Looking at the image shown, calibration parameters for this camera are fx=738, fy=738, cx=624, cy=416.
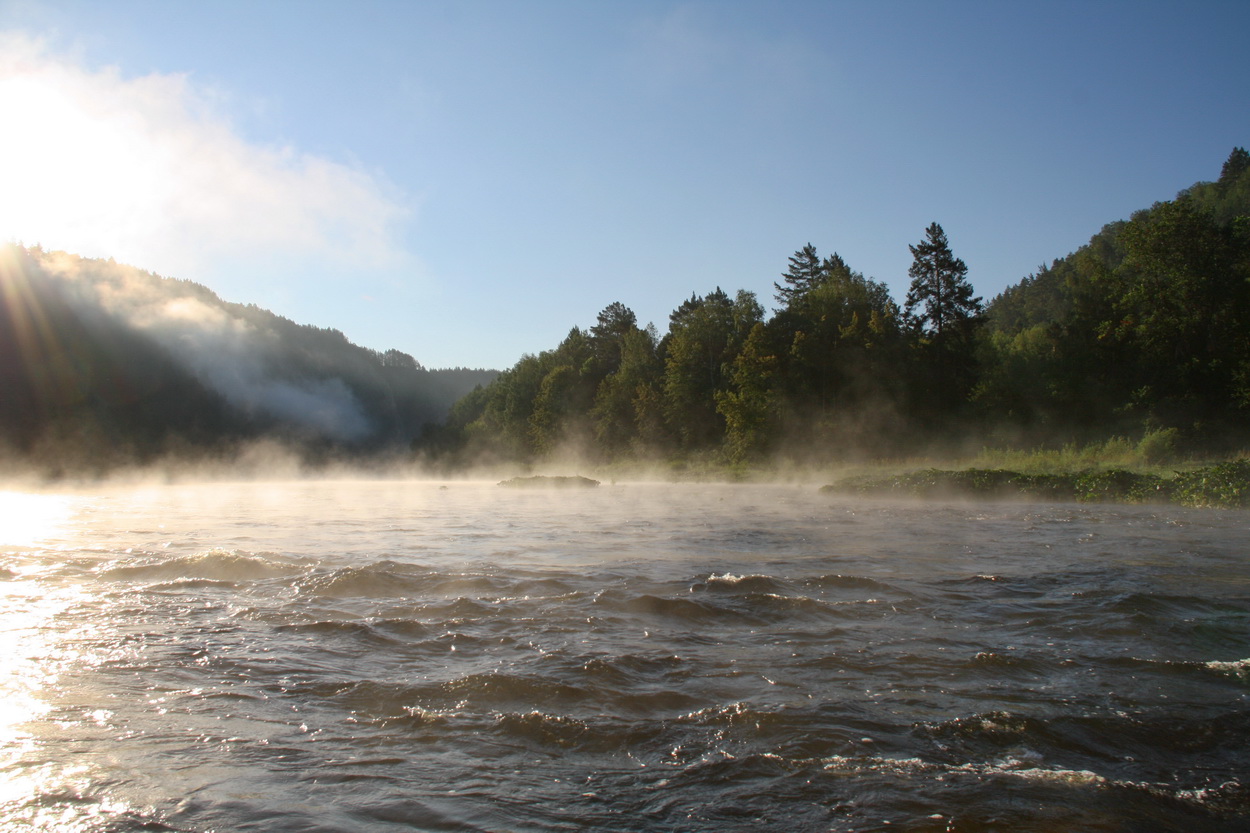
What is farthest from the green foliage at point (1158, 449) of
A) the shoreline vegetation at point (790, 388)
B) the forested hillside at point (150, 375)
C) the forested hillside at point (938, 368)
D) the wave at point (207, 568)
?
the forested hillside at point (150, 375)

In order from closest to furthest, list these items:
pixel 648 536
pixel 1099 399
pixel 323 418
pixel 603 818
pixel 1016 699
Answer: pixel 603 818 → pixel 1016 699 → pixel 648 536 → pixel 1099 399 → pixel 323 418

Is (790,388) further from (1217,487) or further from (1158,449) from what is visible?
(1217,487)

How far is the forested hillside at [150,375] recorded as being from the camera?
5591 cm

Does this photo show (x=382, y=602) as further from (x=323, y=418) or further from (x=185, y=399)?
(x=323, y=418)

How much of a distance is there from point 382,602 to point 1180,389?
1822 inches

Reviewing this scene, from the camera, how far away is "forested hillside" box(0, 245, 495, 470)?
55.9 m

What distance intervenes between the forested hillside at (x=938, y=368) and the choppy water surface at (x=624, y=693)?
103ft

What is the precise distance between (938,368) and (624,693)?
5279 cm

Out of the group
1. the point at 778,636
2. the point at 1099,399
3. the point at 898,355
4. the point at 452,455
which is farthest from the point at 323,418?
the point at 778,636

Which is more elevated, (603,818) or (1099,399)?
(1099,399)

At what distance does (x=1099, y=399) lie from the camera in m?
45.5

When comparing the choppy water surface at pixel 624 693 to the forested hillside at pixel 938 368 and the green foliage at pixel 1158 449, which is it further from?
the forested hillside at pixel 938 368

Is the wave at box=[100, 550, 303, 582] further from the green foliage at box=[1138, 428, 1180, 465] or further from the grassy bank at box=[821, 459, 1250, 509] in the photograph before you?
the green foliage at box=[1138, 428, 1180, 465]

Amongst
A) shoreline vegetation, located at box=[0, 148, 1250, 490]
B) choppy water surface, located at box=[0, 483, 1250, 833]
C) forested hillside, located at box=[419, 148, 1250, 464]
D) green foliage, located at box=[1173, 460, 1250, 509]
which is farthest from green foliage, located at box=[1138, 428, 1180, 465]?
choppy water surface, located at box=[0, 483, 1250, 833]
